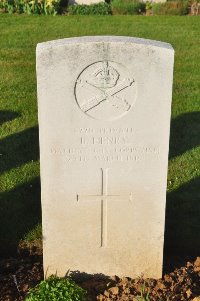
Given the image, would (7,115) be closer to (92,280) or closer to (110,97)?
(92,280)

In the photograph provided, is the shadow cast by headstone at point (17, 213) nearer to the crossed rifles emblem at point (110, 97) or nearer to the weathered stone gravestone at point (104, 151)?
the weathered stone gravestone at point (104, 151)

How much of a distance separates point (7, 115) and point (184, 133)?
103 inches

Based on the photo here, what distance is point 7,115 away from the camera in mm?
8031

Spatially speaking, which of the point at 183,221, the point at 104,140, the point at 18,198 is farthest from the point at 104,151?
the point at 18,198

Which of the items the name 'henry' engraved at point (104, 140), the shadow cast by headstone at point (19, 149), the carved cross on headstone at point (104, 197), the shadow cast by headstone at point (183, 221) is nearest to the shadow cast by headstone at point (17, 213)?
the shadow cast by headstone at point (19, 149)

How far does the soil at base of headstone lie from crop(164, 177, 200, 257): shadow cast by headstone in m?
0.32

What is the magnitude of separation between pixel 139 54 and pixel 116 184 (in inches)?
41.7

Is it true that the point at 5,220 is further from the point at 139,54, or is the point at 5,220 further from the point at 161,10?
the point at 161,10

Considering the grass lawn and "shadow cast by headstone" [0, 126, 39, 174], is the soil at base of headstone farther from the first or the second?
"shadow cast by headstone" [0, 126, 39, 174]

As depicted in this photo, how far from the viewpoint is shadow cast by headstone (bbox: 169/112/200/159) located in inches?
277

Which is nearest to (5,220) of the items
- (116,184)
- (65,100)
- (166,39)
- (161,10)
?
(116,184)

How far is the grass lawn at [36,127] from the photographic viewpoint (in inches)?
216

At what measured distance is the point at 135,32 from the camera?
517 inches

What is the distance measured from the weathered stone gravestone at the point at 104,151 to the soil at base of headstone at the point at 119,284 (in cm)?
11
